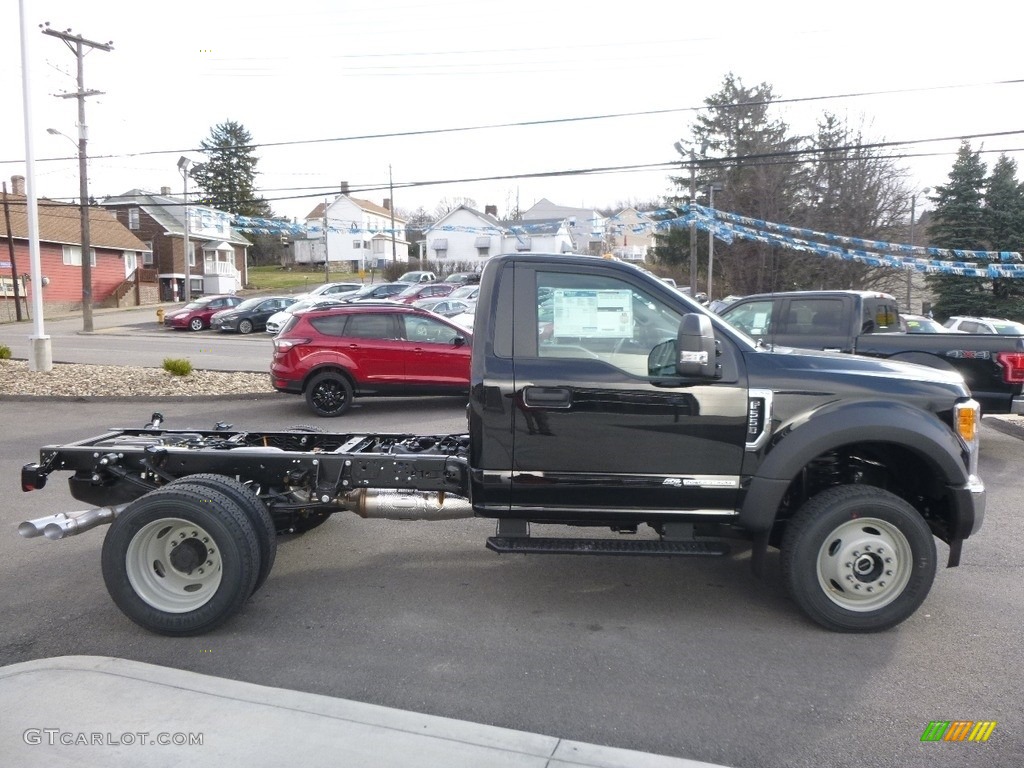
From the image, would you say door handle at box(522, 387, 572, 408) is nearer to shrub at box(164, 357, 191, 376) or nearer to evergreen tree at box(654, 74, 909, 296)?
shrub at box(164, 357, 191, 376)

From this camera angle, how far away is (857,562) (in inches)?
185

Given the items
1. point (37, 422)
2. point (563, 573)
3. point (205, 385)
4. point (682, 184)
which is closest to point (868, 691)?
point (563, 573)

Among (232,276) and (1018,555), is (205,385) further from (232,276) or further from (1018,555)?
(232,276)

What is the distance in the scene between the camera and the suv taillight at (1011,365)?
9047mm

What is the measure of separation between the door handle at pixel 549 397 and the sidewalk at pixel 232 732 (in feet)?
5.79

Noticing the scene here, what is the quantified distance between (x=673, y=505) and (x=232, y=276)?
6105cm

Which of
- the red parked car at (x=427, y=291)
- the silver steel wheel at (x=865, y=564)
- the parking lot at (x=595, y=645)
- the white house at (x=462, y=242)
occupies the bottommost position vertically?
the parking lot at (x=595, y=645)

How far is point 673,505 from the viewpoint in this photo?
478 cm

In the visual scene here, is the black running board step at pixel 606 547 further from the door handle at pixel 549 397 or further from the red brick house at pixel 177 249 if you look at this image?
the red brick house at pixel 177 249

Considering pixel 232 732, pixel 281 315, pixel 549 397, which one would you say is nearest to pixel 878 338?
pixel 549 397

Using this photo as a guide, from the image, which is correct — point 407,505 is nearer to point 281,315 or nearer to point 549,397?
point 549,397

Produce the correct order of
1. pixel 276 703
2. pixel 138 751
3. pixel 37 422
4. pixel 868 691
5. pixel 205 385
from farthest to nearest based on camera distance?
pixel 205 385 < pixel 37 422 < pixel 868 691 < pixel 276 703 < pixel 138 751

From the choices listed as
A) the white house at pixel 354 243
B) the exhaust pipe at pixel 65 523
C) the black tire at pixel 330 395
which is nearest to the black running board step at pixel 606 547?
the exhaust pipe at pixel 65 523

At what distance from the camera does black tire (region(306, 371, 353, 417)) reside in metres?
12.6
